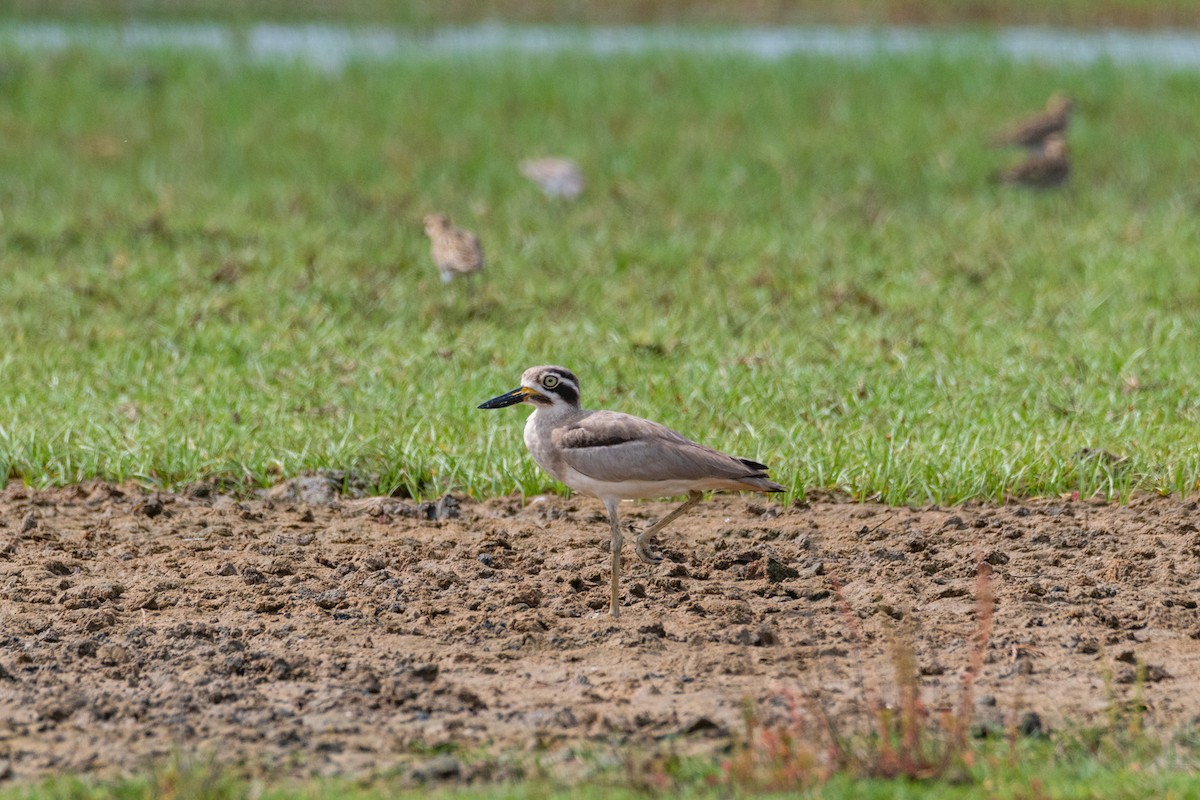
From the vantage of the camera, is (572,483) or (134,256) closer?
(572,483)

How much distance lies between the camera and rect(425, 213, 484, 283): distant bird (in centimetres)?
1135

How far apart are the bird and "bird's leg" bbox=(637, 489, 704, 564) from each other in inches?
2.9

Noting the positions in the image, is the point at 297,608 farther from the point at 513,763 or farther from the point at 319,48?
the point at 319,48

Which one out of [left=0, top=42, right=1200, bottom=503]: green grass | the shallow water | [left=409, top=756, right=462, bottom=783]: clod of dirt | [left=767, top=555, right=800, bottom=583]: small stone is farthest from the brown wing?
the shallow water

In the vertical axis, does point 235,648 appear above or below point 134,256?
below

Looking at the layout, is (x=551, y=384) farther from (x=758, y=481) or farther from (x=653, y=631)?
(x=653, y=631)

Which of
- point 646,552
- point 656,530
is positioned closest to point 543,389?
point 656,530

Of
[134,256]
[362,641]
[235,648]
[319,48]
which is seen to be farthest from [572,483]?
[319,48]

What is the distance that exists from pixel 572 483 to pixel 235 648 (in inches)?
57.2

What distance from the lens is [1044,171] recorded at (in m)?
15.3

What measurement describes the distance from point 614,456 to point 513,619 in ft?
2.41

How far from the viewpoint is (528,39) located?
2148 cm

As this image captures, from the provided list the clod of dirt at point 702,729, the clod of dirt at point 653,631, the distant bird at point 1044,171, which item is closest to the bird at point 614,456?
the clod of dirt at point 653,631

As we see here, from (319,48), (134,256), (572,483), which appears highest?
(319,48)
